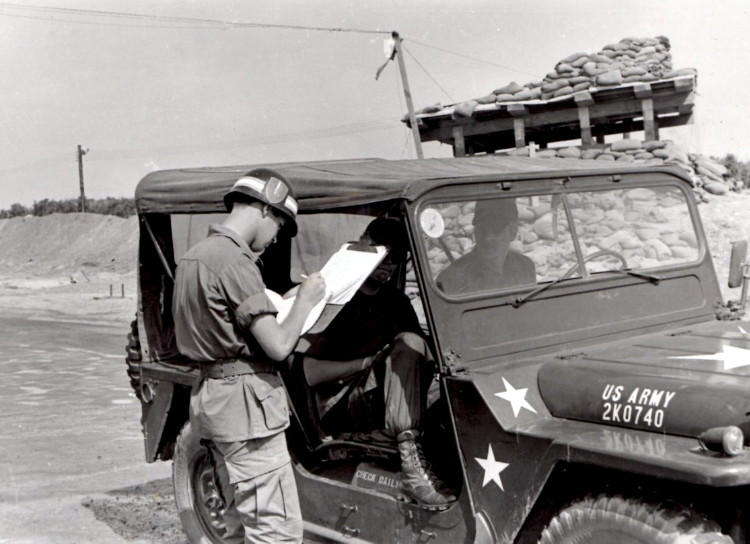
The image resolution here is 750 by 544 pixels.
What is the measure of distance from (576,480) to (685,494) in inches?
15.1

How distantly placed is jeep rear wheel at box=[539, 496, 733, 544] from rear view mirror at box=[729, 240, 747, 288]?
1.79 meters

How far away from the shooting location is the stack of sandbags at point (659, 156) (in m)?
14.2

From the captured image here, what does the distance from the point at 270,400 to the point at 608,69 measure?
13259 mm

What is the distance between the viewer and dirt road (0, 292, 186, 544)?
512 centimetres

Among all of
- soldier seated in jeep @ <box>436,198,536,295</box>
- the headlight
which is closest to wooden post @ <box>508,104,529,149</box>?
soldier seated in jeep @ <box>436,198,536,295</box>

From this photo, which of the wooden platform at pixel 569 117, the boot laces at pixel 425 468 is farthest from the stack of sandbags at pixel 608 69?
the boot laces at pixel 425 468

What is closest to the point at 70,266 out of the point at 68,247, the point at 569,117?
the point at 68,247

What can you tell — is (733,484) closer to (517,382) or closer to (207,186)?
(517,382)

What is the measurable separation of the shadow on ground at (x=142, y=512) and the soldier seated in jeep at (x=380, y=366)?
156 cm

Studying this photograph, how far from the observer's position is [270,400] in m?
3.21

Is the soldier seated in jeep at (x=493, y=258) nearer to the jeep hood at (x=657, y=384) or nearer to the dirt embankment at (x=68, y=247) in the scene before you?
the jeep hood at (x=657, y=384)

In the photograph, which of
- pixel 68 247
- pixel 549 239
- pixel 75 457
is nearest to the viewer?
pixel 549 239

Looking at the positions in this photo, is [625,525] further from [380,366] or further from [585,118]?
[585,118]

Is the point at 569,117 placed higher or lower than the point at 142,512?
higher
